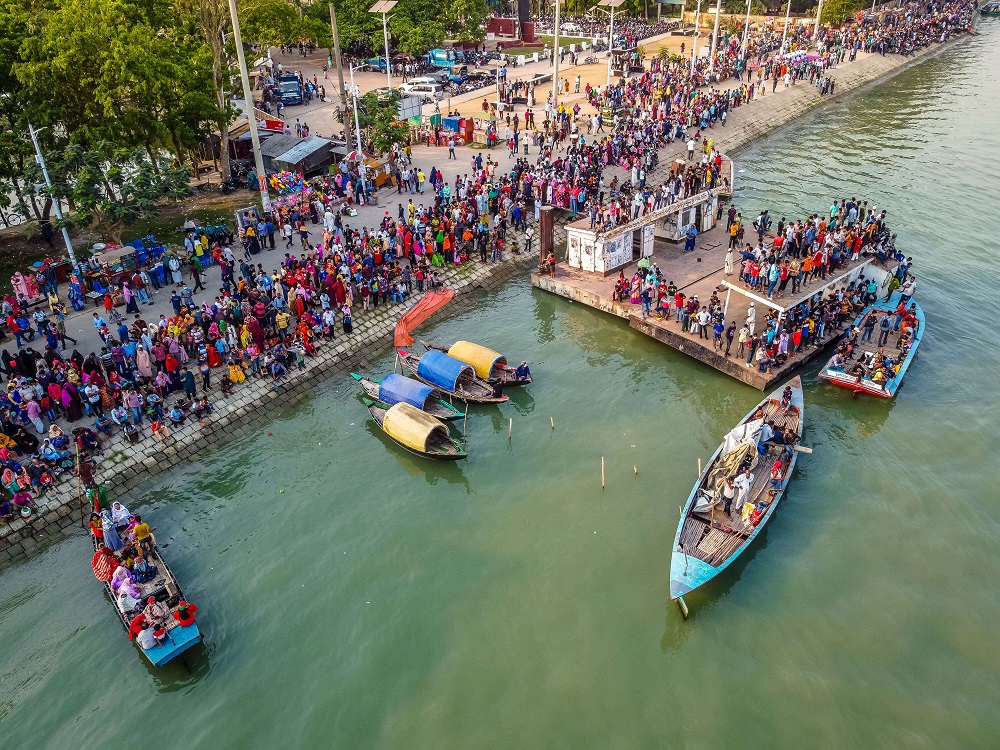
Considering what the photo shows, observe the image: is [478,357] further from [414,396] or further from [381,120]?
[381,120]

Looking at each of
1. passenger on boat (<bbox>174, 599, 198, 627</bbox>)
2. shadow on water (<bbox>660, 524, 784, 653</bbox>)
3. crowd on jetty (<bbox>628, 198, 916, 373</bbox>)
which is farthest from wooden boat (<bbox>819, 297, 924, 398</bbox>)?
passenger on boat (<bbox>174, 599, 198, 627</bbox>)

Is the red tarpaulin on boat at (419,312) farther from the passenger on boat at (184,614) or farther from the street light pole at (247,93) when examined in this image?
the passenger on boat at (184,614)

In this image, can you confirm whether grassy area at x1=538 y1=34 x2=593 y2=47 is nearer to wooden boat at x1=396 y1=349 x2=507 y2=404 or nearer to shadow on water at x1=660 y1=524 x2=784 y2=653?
wooden boat at x1=396 y1=349 x2=507 y2=404

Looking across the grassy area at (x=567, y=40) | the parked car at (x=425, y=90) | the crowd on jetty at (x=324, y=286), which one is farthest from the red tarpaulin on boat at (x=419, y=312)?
the grassy area at (x=567, y=40)

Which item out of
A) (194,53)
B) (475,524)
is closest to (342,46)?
(194,53)

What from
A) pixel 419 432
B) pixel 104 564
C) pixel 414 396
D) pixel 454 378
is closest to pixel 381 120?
pixel 454 378

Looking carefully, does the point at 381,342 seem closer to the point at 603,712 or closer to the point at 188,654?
the point at 188,654
